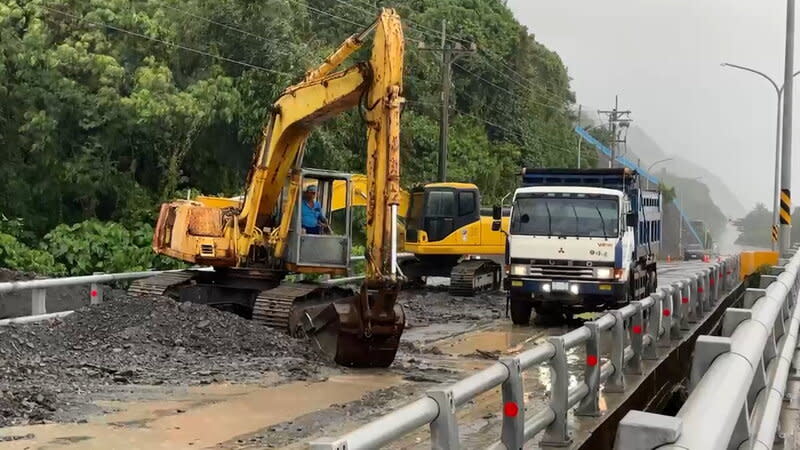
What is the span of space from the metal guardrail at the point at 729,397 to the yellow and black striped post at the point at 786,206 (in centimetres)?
2213

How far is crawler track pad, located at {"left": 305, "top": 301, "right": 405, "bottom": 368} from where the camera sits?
1325cm

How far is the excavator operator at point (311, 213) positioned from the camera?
15609mm

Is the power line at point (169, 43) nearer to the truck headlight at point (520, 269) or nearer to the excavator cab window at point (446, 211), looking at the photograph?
the excavator cab window at point (446, 211)

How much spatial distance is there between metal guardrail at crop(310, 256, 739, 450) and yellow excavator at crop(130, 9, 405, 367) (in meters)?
3.27

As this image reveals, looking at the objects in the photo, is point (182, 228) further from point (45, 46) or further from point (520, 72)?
point (520, 72)

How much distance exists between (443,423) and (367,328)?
27.6 feet

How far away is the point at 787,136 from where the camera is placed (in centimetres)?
2883

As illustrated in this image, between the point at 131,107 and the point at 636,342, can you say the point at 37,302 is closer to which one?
the point at 636,342

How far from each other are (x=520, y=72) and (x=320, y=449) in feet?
232

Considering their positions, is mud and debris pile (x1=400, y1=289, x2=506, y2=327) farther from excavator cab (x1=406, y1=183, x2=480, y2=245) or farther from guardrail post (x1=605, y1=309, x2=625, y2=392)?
guardrail post (x1=605, y1=309, x2=625, y2=392)

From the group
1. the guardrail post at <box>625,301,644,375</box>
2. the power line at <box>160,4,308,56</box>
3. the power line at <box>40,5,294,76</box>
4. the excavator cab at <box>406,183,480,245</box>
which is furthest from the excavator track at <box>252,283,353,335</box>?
the power line at <box>160,4,308,56</box>

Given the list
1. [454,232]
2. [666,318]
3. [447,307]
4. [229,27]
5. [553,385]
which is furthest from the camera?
[229,27]

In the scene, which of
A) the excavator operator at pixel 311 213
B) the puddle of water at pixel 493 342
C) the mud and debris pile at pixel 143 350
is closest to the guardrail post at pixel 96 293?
the mud and debris pile at pixel 143 350

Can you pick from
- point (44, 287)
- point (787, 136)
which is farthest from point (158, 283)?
point (787, 136)
